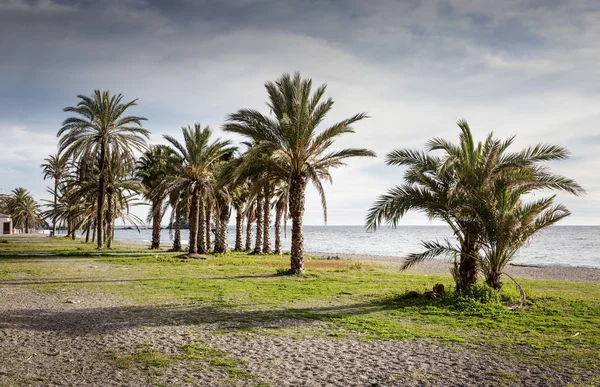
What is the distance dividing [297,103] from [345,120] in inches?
86.7

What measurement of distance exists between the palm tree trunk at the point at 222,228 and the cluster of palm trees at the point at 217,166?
0.26 ft

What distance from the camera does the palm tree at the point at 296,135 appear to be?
66.3 feet

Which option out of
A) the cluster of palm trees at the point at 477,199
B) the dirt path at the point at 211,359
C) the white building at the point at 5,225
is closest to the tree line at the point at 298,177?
the cluster of palm trees at the point at 477,199

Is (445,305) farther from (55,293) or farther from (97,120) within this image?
(97,120)

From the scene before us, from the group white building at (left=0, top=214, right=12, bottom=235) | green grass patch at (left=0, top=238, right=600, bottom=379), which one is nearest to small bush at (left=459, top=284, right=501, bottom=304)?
green grass patch at (left=0, top=238, right=600, bottom=379)

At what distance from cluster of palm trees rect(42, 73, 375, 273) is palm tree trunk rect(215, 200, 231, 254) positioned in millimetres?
78

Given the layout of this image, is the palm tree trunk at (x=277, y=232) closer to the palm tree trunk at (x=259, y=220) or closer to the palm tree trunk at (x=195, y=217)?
the palm tree trunk at (x=259, y=220)

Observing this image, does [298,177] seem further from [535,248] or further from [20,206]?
[20,206]

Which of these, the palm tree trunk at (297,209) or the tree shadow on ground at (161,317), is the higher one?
the palm tree trunk at (297,209)

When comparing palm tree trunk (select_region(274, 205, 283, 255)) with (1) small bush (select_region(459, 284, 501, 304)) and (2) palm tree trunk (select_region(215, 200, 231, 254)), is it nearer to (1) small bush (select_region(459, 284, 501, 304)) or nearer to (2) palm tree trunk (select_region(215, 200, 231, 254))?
(2) palm tree trunk (select_region(215, 200, 231, 254))

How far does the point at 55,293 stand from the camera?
14.5 metres

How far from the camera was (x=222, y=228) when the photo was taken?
3672cm

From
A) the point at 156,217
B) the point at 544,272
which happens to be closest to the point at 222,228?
the point at 156,217

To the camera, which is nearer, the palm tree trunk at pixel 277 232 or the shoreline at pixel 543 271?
the shoreline at pixel 543 271
